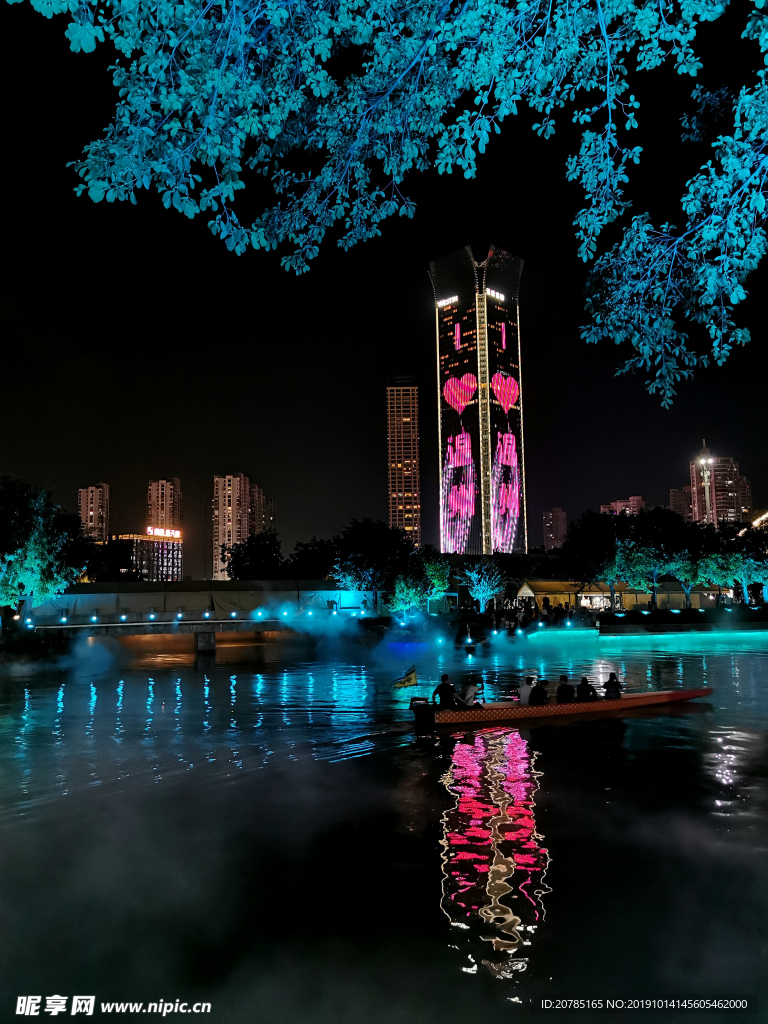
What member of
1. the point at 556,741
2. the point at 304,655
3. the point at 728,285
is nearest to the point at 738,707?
the point at 556,741

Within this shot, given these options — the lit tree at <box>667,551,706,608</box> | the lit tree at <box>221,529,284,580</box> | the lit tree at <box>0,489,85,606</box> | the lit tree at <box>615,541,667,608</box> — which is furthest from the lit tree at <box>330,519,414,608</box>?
the lit tree at <box>221,529,284,580</box>

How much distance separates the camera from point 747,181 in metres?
7.13

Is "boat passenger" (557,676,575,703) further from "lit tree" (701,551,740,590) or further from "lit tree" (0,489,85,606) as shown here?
"lit tree" (701,551,740,590)

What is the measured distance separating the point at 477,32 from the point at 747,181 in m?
3.10

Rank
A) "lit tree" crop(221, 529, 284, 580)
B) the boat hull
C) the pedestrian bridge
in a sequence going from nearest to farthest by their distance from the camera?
the boat hull
the pedestrian bridge
"lit tree" crop(221, 529, 284, 580)

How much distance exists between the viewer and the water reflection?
8.07 meters

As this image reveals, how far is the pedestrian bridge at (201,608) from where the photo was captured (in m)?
49.9

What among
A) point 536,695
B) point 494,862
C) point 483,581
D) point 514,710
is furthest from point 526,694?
point 483,581

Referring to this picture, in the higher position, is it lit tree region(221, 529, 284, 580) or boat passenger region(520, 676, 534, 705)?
lit tree region(221, 529, 284, 580)

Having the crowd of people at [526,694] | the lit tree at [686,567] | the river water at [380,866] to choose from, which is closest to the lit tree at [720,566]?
the lit tree at [686,567]

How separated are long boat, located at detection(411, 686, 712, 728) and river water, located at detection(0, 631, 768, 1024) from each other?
55cm

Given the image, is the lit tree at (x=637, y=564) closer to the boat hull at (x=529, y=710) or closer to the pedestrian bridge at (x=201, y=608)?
the pedestrian bridge at (x=201, y=608)

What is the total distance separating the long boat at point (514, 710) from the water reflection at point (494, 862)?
362 centimetres

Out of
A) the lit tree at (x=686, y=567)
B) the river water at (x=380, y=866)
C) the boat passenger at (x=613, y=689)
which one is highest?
the lit tree at (x=686, y=567)
